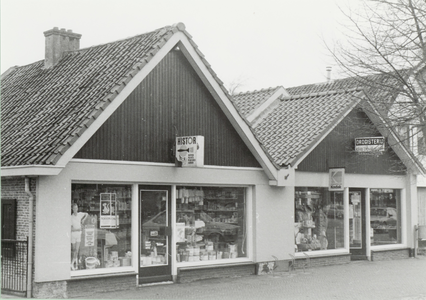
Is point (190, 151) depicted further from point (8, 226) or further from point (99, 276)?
point (8, 226)

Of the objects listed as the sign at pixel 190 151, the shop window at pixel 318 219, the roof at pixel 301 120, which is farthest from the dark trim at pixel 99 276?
the shop window at pixel 318 219

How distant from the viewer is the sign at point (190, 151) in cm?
1453

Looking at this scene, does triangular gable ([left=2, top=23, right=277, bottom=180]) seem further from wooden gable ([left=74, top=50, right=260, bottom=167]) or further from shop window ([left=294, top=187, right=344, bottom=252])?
shop window ([left=294, top=187, right=344, bottom=252])

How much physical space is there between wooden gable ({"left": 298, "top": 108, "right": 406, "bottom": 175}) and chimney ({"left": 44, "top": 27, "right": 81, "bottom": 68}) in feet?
24.7

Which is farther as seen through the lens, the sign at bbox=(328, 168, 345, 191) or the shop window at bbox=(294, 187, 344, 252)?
the sign at bbox=(328, 168, 345, 191)

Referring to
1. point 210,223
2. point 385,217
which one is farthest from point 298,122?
point 210,223

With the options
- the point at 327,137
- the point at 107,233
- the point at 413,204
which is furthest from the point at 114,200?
the point at 413,204

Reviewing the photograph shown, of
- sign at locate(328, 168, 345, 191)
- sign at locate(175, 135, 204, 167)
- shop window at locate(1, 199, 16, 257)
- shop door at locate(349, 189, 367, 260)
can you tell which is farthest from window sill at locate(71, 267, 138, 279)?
shop door at locate(349, 189, 367, 260)

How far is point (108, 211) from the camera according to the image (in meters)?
14.2

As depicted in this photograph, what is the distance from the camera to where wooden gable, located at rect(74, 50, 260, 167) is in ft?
46.1

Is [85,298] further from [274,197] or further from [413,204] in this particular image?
[413,204]

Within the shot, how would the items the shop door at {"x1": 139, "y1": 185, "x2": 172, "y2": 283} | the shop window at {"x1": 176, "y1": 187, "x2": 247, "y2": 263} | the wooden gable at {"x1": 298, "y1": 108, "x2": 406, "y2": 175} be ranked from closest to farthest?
the shop door at {"x1": 139, "y1": 185, "x2": 172, "y2": 283} → the shop window at {"x1": 176, "y1": 187, "x2": 247, "y2": 263} → the wooden gable at {"x1": 298, "y1": 108, "x2": 406, "y2": 175}

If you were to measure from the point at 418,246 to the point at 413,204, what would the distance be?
153 centimetres

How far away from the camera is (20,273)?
42.3 ft
